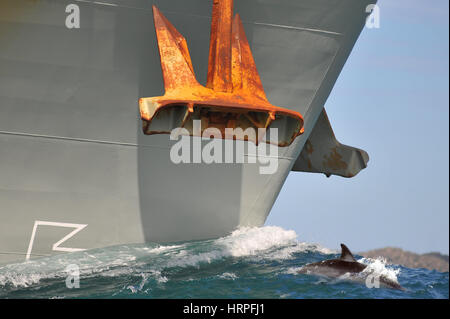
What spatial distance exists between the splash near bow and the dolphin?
2.04 m

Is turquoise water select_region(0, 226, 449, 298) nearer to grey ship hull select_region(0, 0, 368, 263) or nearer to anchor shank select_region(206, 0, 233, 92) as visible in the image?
grey ship hull select_region(0, 0, 368, 263)

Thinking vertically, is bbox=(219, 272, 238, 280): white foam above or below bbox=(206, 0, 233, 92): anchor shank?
below

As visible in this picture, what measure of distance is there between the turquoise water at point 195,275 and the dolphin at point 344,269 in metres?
0.14

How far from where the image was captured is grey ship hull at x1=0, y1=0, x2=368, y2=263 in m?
8.88

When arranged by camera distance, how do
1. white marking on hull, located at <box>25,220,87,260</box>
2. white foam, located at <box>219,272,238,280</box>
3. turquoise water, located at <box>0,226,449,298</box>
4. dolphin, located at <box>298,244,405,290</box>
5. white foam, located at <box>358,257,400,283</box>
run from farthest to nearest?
white marking on hull, located at <box>25,220,87,260</box> < white foam, located at <box>358,257,400,283</box> < dolphin, located at <box>298,244,405,290</box> < white foam, located at <box>219,272,238,280</box> < turquoise water, located at <box>0,226,449,298</box>

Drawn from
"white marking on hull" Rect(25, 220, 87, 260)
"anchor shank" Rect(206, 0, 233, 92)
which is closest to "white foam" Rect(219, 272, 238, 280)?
"white marking on hull" Rect(25, 220, 87, 260)

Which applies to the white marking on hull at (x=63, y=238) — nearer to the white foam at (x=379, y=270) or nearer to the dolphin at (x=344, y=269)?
the dolphin at (x=344, y=269)

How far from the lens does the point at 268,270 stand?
894 centimetres

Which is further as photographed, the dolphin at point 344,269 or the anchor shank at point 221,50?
the dolphin at point 344,269

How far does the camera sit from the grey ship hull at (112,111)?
888 cm

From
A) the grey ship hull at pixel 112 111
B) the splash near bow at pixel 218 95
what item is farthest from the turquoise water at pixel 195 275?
the splash near bow at pixel 218 95

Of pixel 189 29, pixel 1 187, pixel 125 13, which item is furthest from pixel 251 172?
pixel 1 187

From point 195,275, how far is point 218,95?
8.54 ft

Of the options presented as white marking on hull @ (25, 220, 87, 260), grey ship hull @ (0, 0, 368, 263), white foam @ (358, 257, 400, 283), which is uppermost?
grey ship hull @ (0, 0, 368, 263)
